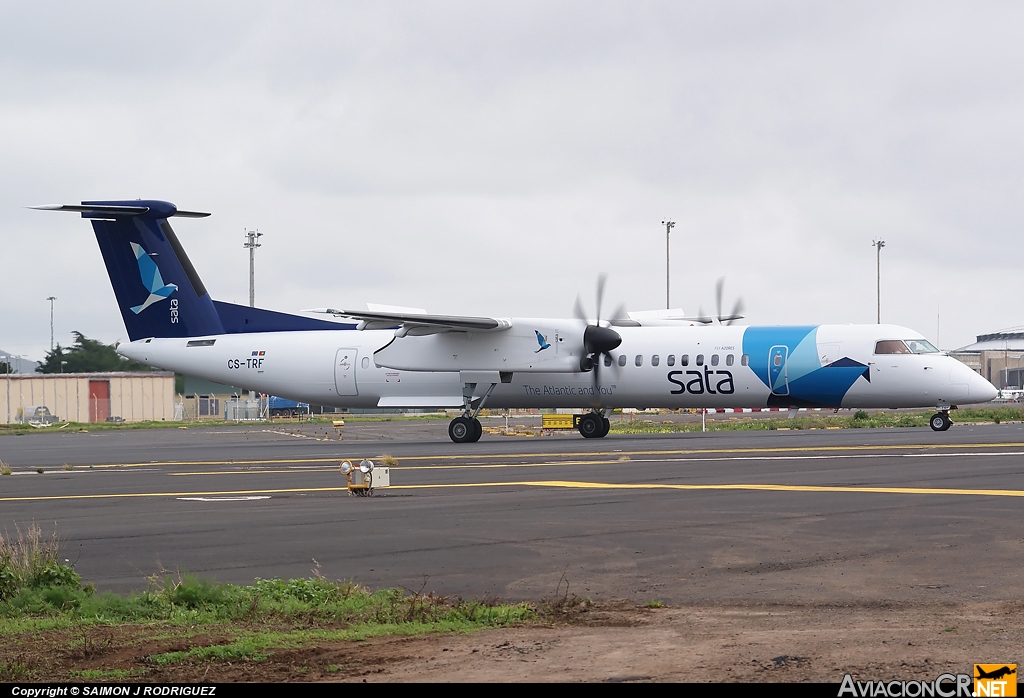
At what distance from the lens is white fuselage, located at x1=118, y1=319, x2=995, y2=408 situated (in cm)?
3394

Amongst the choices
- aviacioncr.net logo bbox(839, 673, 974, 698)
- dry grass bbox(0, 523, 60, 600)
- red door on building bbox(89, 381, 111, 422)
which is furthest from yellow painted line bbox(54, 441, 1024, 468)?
red door on building bbox(89, 381, 111, 422)

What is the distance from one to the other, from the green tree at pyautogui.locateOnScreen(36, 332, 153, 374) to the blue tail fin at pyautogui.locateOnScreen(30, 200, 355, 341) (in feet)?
241

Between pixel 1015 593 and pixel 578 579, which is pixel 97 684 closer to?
pixel 578 579

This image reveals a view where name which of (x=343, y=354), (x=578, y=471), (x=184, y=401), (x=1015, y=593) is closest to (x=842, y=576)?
(x=1015, y=593)

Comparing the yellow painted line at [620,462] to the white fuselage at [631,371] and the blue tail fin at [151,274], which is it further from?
the blue tail fin at [151,274]

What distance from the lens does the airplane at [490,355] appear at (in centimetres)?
3409

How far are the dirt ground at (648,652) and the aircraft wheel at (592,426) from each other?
29745 millimetres

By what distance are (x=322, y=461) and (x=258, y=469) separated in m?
2.54

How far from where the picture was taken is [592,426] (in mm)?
38281

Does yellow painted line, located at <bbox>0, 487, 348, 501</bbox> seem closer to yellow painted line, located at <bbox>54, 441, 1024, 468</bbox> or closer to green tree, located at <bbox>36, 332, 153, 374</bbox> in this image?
yellow painted line, located at <bbox>54, 441, 1024, 468</bbox>

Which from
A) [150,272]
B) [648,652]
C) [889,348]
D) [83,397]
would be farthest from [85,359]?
[648,652]

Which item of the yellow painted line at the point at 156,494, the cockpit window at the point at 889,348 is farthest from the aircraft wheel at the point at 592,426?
the yellow painted line at the point at 156,494

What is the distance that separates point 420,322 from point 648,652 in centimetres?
2864

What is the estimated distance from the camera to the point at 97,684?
21.5 feet
